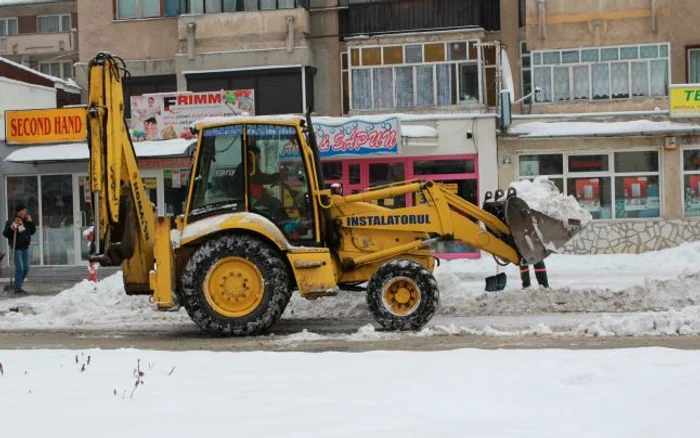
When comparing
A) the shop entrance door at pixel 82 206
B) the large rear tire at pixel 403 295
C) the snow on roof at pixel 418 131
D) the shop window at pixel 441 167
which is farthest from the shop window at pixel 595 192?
the large rear tire at pixel 403 295

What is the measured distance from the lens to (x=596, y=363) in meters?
7.92

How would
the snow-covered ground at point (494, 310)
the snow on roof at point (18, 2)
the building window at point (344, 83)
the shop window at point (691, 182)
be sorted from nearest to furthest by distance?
the snow-covered ground at point (494, 310) → the shop window at point (691, 182) → the building window at point (344, 83) → the snow on roof at point (18, 2)

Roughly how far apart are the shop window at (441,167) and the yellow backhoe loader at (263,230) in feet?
40.4

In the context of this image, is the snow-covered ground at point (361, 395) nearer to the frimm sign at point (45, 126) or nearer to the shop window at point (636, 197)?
the frimm sign at point (45, 126)

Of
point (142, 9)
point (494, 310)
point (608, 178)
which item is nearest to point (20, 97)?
point (142, 9)

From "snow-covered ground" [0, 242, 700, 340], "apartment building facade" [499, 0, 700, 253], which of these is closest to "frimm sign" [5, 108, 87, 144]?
"snow-covered ground" [0, 242, 700, 340]

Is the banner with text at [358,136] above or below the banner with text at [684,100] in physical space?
below

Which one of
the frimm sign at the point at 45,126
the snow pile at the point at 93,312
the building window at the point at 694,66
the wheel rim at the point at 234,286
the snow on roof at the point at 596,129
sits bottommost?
the snow pile at the point at 93,312

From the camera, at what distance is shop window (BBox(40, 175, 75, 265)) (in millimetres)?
25078

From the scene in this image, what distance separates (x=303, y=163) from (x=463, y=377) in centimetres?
481

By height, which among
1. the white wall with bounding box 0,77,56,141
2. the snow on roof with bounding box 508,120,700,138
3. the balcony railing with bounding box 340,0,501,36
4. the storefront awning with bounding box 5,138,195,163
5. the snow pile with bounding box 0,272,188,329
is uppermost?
the balcony railing with bounding box 340,0,501,36

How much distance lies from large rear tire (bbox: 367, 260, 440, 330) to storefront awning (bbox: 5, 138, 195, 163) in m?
12.2

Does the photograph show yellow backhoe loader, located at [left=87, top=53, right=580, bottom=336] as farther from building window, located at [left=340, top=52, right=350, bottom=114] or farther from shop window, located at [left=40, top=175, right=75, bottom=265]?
building window, located at [left=340, top=52, right=350, bottom=114]

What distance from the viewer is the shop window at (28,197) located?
25172mm
